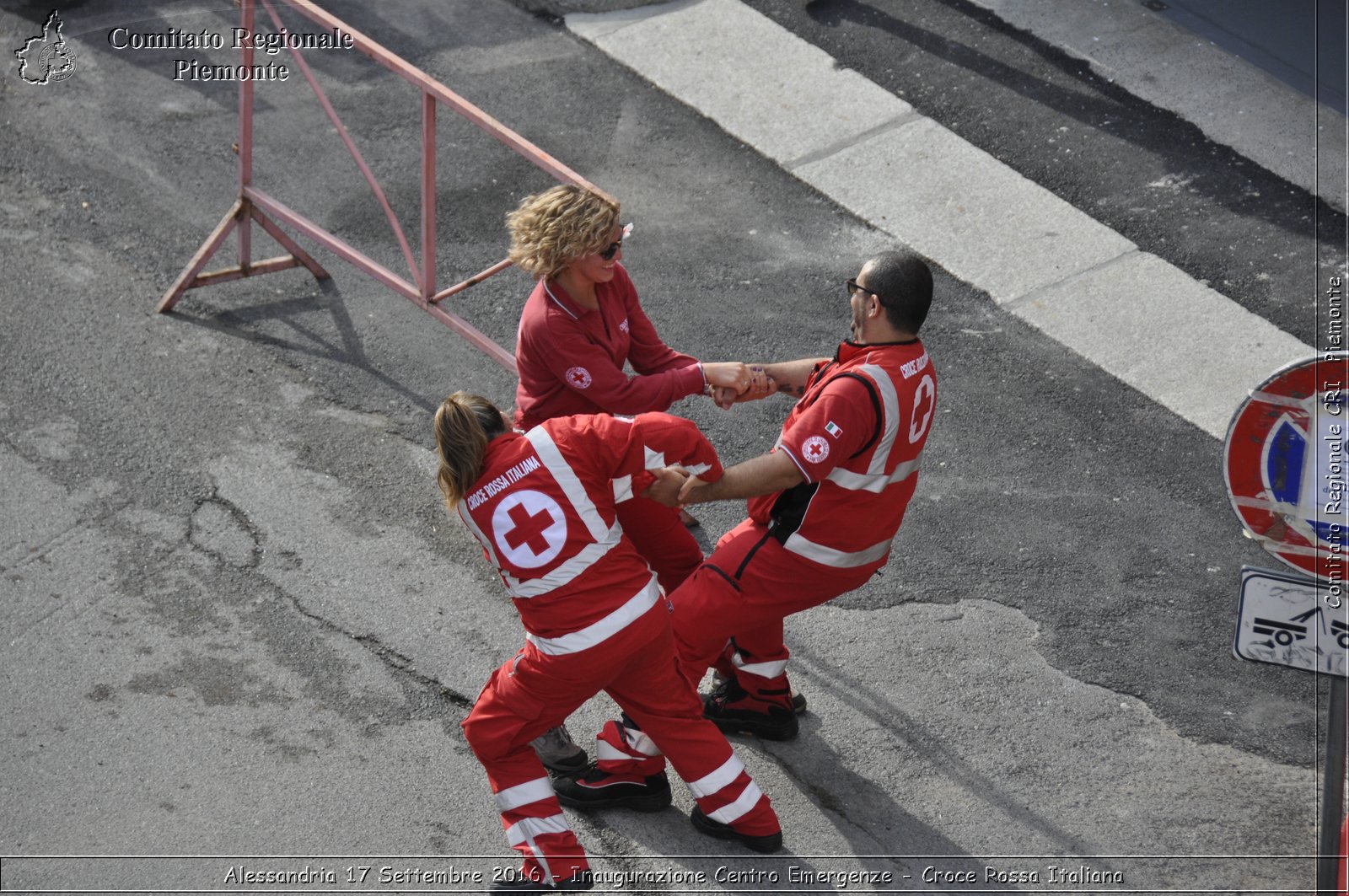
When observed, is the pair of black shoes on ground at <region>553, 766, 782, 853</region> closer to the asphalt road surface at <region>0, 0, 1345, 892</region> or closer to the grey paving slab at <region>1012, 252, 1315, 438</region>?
the asphalt road surface at <region>0, 0, 1345, 892</region>

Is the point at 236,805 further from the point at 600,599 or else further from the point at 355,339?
the point at 355,339

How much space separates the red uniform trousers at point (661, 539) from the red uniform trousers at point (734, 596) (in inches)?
13.4

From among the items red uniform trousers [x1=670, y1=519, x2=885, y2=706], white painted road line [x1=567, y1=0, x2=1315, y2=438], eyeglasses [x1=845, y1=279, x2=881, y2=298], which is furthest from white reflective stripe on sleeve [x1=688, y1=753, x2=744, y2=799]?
white painted road line [x1=567, y1=0, x2=1315, y2=438]

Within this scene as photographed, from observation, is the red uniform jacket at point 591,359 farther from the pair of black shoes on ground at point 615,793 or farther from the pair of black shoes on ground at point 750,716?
the pair of black shoes on ground at point 615,793

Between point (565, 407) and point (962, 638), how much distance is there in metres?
1.98

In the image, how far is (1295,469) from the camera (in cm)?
370

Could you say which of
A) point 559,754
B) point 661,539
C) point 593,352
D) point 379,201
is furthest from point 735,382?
point 379,201

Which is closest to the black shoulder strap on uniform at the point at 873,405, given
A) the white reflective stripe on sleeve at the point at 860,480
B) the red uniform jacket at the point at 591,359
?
the white reflective stripe on sleeve at the point at 860,480

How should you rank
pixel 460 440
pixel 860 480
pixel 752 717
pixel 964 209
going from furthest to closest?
pixel 964 209 → pixel 752 717 → pixel 860 480 → pixel 460 440

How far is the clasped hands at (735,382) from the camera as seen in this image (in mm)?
5145

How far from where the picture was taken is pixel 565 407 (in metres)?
5.16

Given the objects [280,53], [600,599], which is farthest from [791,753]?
[280,53]

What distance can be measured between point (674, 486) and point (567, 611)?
592mm

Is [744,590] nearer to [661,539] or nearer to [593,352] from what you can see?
[661,539]
